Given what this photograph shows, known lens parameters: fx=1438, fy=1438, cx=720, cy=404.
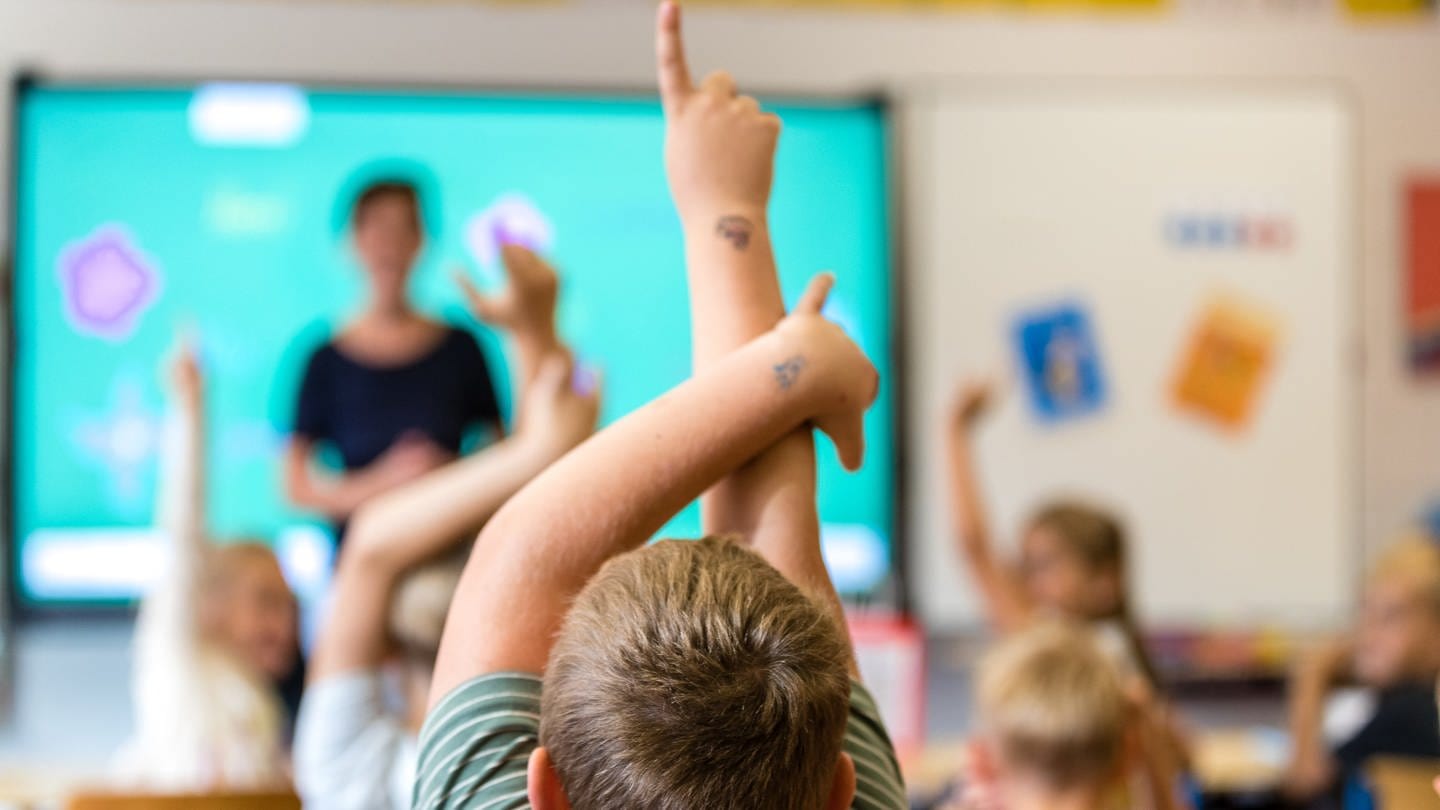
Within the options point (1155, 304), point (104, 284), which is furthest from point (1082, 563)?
point (104, 284)

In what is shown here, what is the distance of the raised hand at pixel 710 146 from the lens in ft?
3.12

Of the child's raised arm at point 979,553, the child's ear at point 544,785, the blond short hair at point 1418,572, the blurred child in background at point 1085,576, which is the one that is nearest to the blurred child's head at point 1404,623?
the blond short hair at point 1418,572

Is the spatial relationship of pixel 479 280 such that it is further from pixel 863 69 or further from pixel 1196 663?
pixel 1196 663

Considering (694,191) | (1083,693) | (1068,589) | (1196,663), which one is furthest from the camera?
(1196,663)

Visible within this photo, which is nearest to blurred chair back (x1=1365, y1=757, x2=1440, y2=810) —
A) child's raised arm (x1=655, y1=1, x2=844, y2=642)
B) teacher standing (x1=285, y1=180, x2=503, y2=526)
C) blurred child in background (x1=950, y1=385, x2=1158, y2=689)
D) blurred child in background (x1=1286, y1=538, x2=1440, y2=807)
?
child's raised arm (x1=655, y1=1, x2=844, y2=642)

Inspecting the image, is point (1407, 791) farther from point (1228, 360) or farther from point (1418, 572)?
point (1228, 360)

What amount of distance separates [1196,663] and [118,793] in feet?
10.3

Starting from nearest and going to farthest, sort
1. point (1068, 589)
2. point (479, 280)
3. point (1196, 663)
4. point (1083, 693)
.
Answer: point (1083, 693)
point (1068, 589)
point (479, 280)
point (1196, 663)

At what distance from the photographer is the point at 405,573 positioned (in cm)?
135

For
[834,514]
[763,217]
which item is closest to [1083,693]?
[763,217]

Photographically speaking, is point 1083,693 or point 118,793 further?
point 1083,693

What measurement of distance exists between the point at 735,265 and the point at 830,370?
12 centimetres

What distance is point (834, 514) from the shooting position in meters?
3.54

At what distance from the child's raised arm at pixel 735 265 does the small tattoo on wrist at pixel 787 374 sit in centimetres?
7
